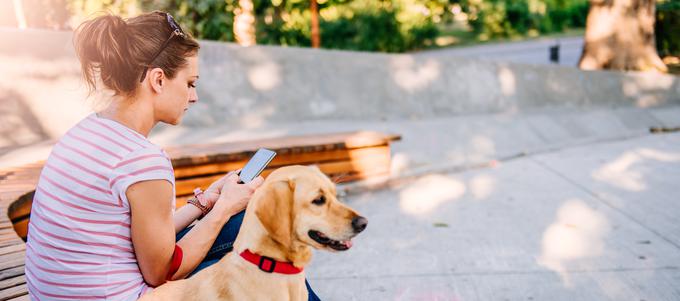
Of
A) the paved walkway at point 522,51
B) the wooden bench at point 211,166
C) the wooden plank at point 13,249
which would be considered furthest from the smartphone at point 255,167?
the paved walkway at point 522,51

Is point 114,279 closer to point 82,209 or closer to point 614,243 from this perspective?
point 82,209

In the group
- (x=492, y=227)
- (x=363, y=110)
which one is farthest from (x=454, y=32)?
(x=492, y=227)

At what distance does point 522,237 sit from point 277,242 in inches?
114

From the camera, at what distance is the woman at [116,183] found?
76.7 inches

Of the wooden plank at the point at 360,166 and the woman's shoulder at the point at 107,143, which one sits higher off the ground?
the woman's shoulder at the point at 107,143

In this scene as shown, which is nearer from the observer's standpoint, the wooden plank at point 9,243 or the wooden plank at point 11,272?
the wooden plank at point 11,272

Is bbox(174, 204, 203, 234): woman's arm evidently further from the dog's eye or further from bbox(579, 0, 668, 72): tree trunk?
bbox(579, 0, 668, 72): tree trunk

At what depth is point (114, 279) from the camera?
2.03m

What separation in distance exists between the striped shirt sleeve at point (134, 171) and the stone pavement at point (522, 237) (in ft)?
6.47

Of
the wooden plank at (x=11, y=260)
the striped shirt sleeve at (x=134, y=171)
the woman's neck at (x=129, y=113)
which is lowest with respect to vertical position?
the wooden plank at (x=11, y=260)

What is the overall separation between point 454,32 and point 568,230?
1363 inches

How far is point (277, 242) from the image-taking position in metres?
2.25

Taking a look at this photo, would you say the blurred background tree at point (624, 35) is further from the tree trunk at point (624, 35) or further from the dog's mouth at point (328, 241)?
the dog's mouth at point (328, 241)

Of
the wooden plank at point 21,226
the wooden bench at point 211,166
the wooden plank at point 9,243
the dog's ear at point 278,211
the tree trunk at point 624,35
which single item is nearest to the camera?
the dog's ear at point 278,211
